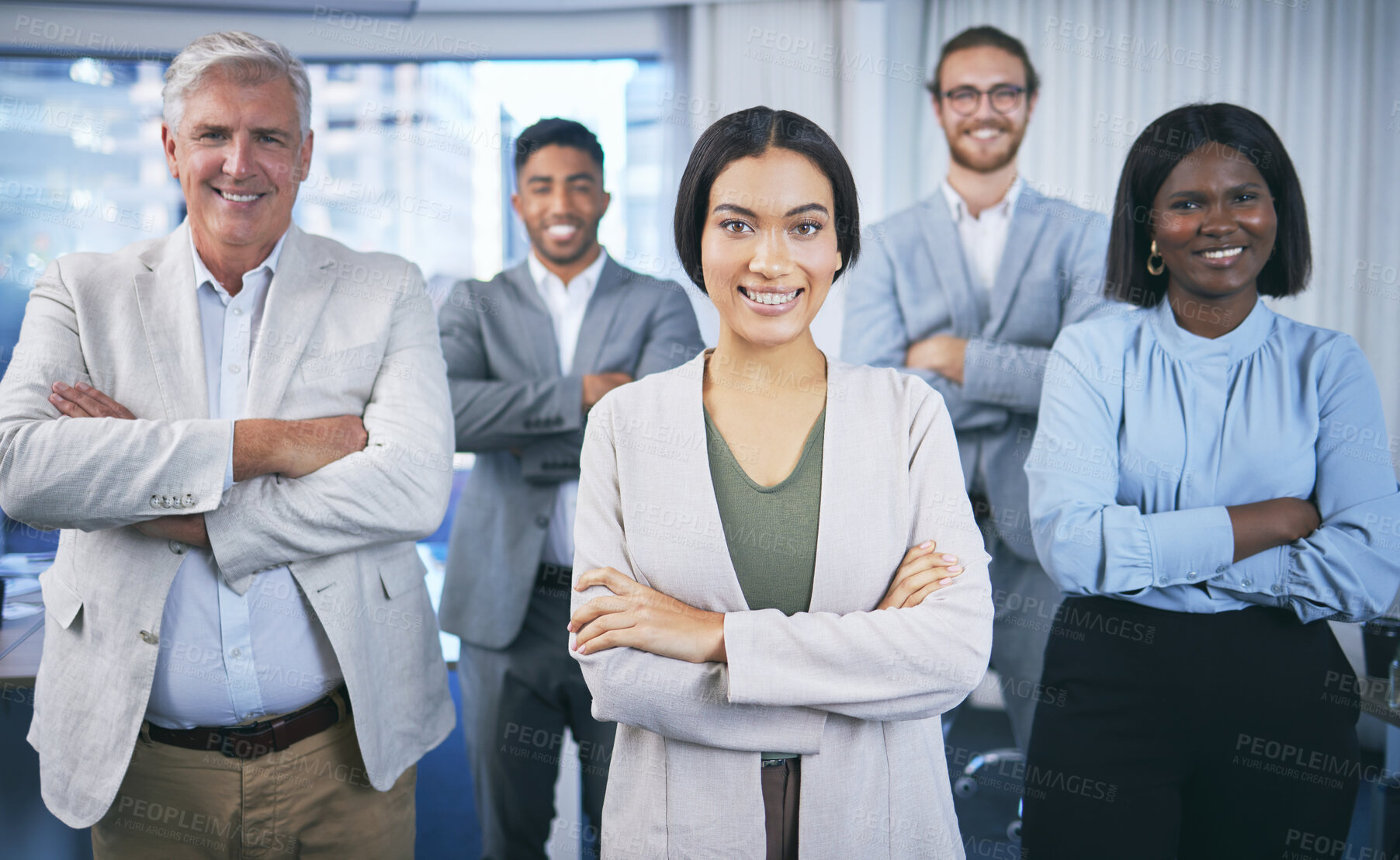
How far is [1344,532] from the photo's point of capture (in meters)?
2.04

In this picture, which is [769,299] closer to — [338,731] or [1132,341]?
[1132,341]

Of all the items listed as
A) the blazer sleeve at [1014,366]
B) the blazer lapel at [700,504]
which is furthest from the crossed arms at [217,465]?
the blazer sleeve at [1014,366]

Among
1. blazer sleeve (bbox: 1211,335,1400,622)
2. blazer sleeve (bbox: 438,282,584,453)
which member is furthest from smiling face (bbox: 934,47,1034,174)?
blazer sleeve (bbox: 438,282,584,453)

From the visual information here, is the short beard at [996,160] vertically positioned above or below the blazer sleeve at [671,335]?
above

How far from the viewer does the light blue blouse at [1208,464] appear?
2037mm

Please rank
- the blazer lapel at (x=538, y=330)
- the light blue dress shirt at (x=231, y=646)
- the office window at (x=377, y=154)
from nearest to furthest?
the light blue dress shirt at (x=231, y=646), the blazer lapel at (x=538, y=330), the office window at (x=377, y=154)

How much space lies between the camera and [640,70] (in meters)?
3.87

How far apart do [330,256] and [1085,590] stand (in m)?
1.93

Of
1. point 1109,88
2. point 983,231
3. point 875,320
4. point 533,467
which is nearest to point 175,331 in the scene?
point 533,467

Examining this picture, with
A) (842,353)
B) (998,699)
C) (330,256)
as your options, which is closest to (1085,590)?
(842,353)

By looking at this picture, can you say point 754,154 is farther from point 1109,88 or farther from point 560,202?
point 1109,88

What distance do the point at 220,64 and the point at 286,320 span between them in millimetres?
586

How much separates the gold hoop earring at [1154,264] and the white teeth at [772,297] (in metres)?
1.15

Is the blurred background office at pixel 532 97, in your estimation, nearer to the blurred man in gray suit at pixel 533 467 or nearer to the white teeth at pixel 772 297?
the blurred man in gray suit at pixel 533 467
